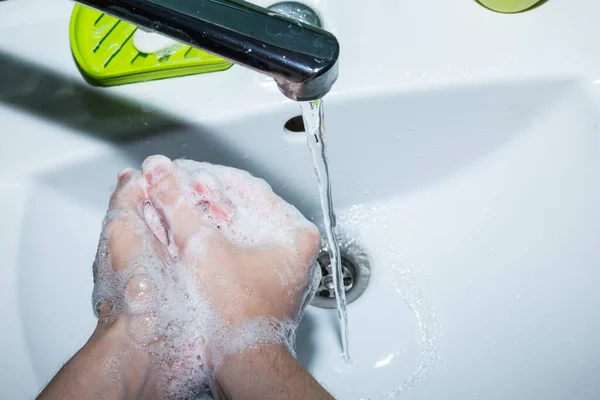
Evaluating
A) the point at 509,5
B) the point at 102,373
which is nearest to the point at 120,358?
the point at 102,373

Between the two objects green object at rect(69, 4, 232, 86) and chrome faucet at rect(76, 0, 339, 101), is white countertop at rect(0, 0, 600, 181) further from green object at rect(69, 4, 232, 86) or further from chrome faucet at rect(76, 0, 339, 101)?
chrome faucet at rect(76, 0, 339, 101)

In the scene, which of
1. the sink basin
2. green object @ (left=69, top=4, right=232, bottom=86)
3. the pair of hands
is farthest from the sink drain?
Result: green object @ (left=69, top=4, right=232, bottom=86)

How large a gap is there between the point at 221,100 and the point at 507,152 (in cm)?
26

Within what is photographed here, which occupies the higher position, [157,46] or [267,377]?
[157,46]

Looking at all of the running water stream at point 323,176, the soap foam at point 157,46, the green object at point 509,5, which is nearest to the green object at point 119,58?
the soap foam at point 157,46

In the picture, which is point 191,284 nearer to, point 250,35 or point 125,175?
point 125,175

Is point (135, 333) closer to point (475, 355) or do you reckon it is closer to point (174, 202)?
point (174, 202)

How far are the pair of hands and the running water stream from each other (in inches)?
1.4

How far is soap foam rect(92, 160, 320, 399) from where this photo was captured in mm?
419

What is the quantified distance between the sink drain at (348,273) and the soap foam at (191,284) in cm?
13

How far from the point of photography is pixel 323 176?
49 cm

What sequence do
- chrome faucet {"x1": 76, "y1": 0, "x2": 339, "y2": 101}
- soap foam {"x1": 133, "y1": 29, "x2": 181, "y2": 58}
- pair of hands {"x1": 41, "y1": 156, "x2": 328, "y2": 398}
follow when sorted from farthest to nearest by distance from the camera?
soap foam {"x1": 133, "y1": 29, "x2": 181, "y2": 58}
pair of hands {"x1": 41, "y1": 156, "x2": 328, "y2": 398}
chrome faucet {"x1": 76, "y1": 0, "x2": 339, "y2": 101}

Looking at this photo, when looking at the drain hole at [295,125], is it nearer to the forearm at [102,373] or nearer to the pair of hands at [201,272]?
the pair of hands at [201,272]

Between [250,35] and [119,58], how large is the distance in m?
0.24
